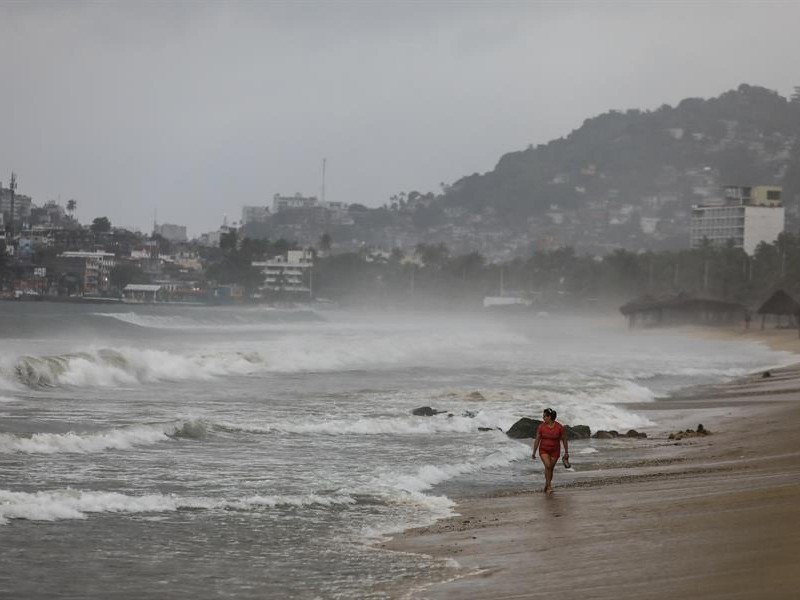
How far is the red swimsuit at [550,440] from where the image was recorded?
583 inches

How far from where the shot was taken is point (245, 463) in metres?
17.0

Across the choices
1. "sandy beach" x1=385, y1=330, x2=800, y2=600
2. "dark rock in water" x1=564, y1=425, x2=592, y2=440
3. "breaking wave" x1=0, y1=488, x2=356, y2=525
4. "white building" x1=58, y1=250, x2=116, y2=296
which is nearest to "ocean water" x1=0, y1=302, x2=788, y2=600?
"breaking wave" x1=0, y1=488, x2=356, y2=525

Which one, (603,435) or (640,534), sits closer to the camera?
(640,534)

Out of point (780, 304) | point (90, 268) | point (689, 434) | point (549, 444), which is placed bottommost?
point (689, 434)

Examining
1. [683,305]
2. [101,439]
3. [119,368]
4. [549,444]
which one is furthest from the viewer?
[683,305]

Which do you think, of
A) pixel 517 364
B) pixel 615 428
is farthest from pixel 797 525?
pixel 517 364

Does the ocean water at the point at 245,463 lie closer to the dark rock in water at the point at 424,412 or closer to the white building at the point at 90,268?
the dark rock in water at the point at 424,412

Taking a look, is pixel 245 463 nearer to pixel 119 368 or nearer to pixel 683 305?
pixel 119 368

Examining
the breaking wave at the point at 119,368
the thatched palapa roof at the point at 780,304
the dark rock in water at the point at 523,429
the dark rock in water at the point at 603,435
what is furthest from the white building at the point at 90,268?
the dark rock in water at the point at 603,435

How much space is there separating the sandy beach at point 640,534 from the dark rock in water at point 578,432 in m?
3.35

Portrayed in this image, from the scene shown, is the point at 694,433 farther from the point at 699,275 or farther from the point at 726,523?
the point at 699,275

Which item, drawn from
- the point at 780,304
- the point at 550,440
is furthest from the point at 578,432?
the point at 780,304

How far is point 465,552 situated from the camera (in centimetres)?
1080

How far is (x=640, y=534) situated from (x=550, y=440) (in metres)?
4.37
